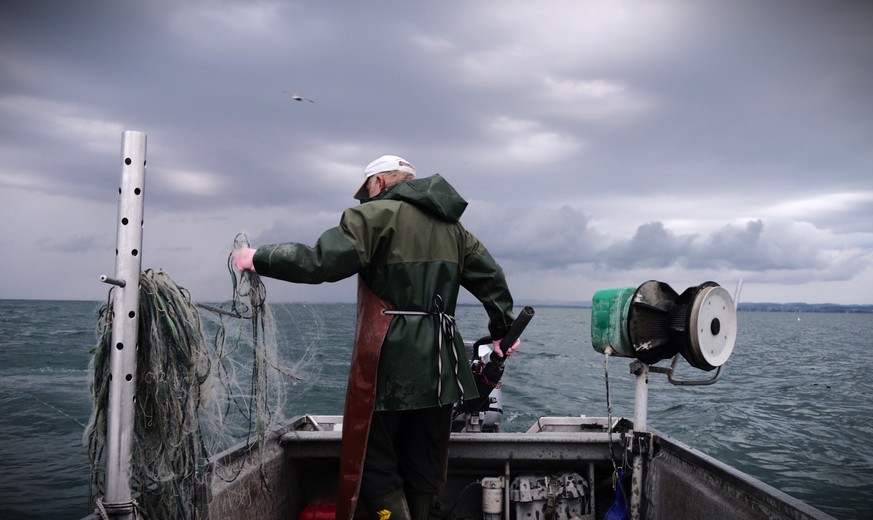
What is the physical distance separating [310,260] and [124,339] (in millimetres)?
787

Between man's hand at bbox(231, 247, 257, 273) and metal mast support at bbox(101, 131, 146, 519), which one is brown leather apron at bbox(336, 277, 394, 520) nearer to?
man's hand at bbox(231, 247, 257, 273)

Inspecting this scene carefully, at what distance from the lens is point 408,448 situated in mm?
3305

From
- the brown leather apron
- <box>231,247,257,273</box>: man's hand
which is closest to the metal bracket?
the brown leather apron

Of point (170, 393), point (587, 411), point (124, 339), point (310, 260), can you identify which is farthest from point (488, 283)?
point (587, 411)

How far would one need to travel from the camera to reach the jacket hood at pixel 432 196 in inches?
123

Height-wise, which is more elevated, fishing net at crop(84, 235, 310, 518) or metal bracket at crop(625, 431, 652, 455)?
fishing net at crop(84, 235, 310, 518)

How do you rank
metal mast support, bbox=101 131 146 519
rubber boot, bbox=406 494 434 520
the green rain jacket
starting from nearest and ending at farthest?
metal mast support, bbox=101 131 146 519 < the green rain jacket < rubber boot, bbox=406 494 434 520

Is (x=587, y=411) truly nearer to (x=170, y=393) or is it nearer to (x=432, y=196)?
(x=432, y=196)

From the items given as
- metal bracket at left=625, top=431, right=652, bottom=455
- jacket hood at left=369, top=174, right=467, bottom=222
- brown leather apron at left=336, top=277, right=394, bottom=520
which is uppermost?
jacket hood at left=369, top=174, right=467, bottom=222

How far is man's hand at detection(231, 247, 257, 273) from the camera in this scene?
283 centimetres

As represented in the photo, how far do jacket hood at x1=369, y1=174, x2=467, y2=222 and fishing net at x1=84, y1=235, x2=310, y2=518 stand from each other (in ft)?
2.56

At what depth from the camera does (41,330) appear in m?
34.2

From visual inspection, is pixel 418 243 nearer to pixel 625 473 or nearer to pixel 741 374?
pixel 625 473

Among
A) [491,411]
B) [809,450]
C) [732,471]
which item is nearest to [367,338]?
[732,471]
